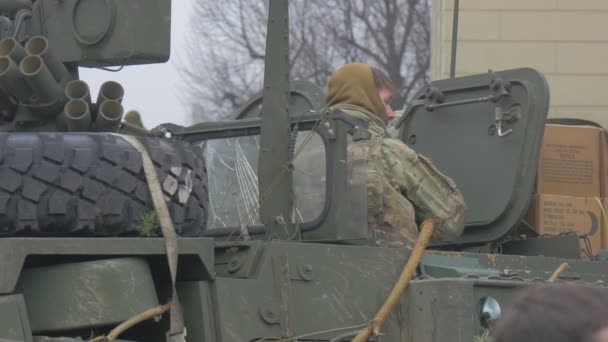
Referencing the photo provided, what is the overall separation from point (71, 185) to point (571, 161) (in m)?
3.11

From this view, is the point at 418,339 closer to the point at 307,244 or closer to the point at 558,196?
the point at 307,244

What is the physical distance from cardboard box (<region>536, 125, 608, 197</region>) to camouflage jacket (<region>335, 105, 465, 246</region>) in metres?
0.95

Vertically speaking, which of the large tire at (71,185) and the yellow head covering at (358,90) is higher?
the yellow head covering at (358,90)

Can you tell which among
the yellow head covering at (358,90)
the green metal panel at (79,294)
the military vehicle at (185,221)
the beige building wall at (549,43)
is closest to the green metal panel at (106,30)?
the military vehicle at (185,221)

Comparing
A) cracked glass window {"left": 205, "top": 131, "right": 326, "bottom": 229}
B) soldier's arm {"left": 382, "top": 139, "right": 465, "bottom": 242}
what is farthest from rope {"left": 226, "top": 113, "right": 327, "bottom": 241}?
soldier's arm {"left": 382, "top": 139, "right": 465, "bottom": 242}

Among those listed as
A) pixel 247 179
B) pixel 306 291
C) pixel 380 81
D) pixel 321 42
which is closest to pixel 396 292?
pixel 306 291

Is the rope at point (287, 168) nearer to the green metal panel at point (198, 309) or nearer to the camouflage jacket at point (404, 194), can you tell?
the camouflage jacket at point (404, 194)

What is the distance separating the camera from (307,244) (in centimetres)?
443

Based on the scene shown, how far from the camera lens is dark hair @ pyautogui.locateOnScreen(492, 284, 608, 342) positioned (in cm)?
169

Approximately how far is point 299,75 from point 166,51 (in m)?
27.0

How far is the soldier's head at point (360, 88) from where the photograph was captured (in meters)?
5.80

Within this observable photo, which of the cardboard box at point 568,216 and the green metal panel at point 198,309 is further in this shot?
the cardboard box at point 568,216

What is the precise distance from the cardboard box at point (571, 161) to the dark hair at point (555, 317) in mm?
4484

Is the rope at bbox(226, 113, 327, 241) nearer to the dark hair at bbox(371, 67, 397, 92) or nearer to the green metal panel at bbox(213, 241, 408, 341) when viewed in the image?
the green metal panel at bbox(213, 241, 408, 341)
